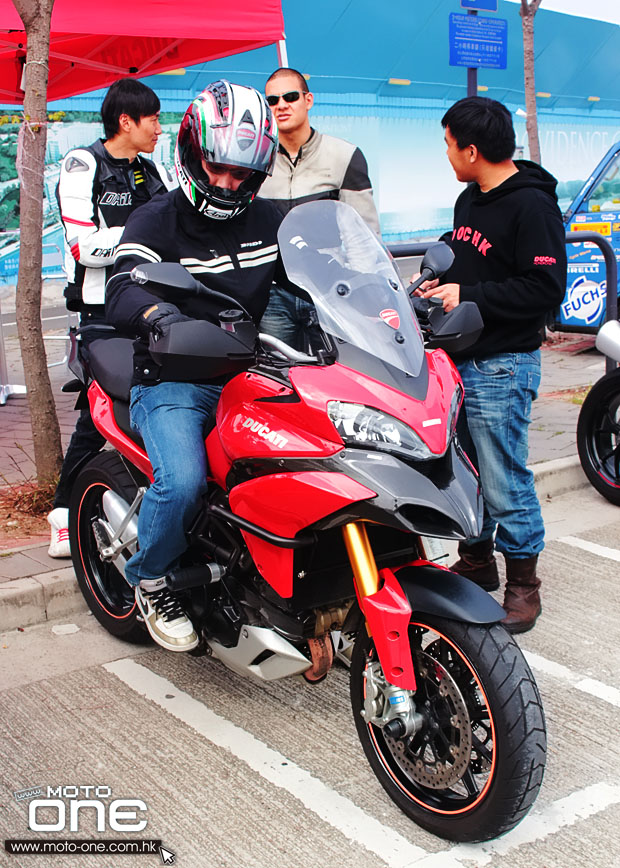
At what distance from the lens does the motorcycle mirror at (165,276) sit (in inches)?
101

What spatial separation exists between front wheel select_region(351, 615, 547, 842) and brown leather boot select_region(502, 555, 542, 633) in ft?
4.26

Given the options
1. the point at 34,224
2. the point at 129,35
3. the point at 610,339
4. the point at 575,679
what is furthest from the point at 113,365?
the point at 129,35

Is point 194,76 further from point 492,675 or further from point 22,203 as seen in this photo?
point 492,675

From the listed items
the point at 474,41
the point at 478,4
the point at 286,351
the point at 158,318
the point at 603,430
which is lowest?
the point at 603,430

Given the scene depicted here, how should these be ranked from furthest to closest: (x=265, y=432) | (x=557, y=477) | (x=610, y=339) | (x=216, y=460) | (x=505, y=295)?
(x=557, y=477) → (x=610, y=339) → (x=505, y=295) → (x=216, y=460) → (x=265, y=432)

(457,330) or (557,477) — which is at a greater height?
(457,330)

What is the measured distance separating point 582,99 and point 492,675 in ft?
90.6

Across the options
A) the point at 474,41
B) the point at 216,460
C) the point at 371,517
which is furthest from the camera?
the point at 474,41

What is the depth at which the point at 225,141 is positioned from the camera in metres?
2.94

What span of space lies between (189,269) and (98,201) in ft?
5.40

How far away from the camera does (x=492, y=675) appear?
2.49 metres

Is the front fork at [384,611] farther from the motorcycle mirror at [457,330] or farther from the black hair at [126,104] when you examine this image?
the black hair at [126,104]

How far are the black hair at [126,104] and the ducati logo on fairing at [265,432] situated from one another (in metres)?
2.40

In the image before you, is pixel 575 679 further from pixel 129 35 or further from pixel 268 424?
pixel 129 35
